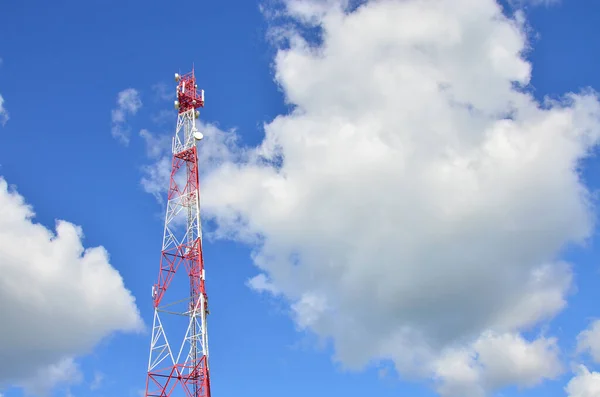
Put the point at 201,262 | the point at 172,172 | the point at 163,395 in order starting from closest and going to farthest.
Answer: the point at 163,395
the point at 201,262
the point at 172,172

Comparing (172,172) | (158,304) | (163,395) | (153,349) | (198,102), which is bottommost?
(163,395)

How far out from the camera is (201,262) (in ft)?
268

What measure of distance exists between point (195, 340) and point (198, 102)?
31.3 m

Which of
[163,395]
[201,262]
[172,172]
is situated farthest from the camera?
[172,172]

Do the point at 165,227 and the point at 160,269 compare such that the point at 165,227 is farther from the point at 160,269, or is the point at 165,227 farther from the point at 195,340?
the point at 195,340

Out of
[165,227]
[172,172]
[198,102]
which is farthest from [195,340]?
[198,102]

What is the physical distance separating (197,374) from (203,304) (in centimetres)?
775

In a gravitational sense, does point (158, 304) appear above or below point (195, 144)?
below

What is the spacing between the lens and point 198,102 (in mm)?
91375

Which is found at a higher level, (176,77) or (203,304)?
(176,77)

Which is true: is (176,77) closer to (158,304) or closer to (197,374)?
(158,304)

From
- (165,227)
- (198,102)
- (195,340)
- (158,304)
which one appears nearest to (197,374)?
(195,340)

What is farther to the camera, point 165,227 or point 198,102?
point 198,102

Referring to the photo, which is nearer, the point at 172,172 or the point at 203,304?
the point at 203,304
